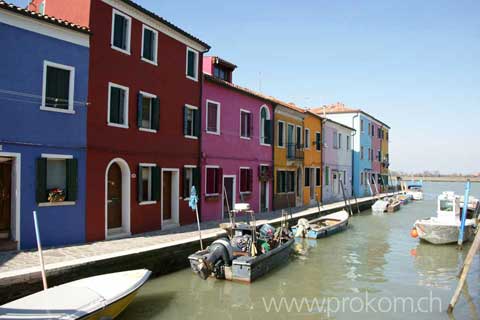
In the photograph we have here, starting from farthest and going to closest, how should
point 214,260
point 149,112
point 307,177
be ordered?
point 307,177 → point 149,112 → point 214,260

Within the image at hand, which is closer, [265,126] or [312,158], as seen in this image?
[265,126]

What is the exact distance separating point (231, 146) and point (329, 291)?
994 cm

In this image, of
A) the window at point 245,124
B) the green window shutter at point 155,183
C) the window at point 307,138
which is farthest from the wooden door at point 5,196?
the window at point 307,138

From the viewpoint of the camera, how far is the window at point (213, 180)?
711 inches

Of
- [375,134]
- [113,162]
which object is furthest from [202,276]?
[375,134]

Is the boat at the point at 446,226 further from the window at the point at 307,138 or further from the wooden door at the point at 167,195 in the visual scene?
the wooden door at the point at 167,195

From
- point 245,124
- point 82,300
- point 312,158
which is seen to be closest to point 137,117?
point 82,300

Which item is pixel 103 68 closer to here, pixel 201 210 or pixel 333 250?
pixel 201 210

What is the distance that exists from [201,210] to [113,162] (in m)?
5.18

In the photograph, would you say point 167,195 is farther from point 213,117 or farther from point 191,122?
point 213,117

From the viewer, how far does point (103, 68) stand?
12695 millimetres

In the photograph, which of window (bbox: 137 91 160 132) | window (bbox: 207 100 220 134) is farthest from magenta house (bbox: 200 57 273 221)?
window (bbox: 137 91 160 132)

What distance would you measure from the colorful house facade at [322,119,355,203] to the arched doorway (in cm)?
1941

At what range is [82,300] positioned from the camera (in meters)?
7.52
